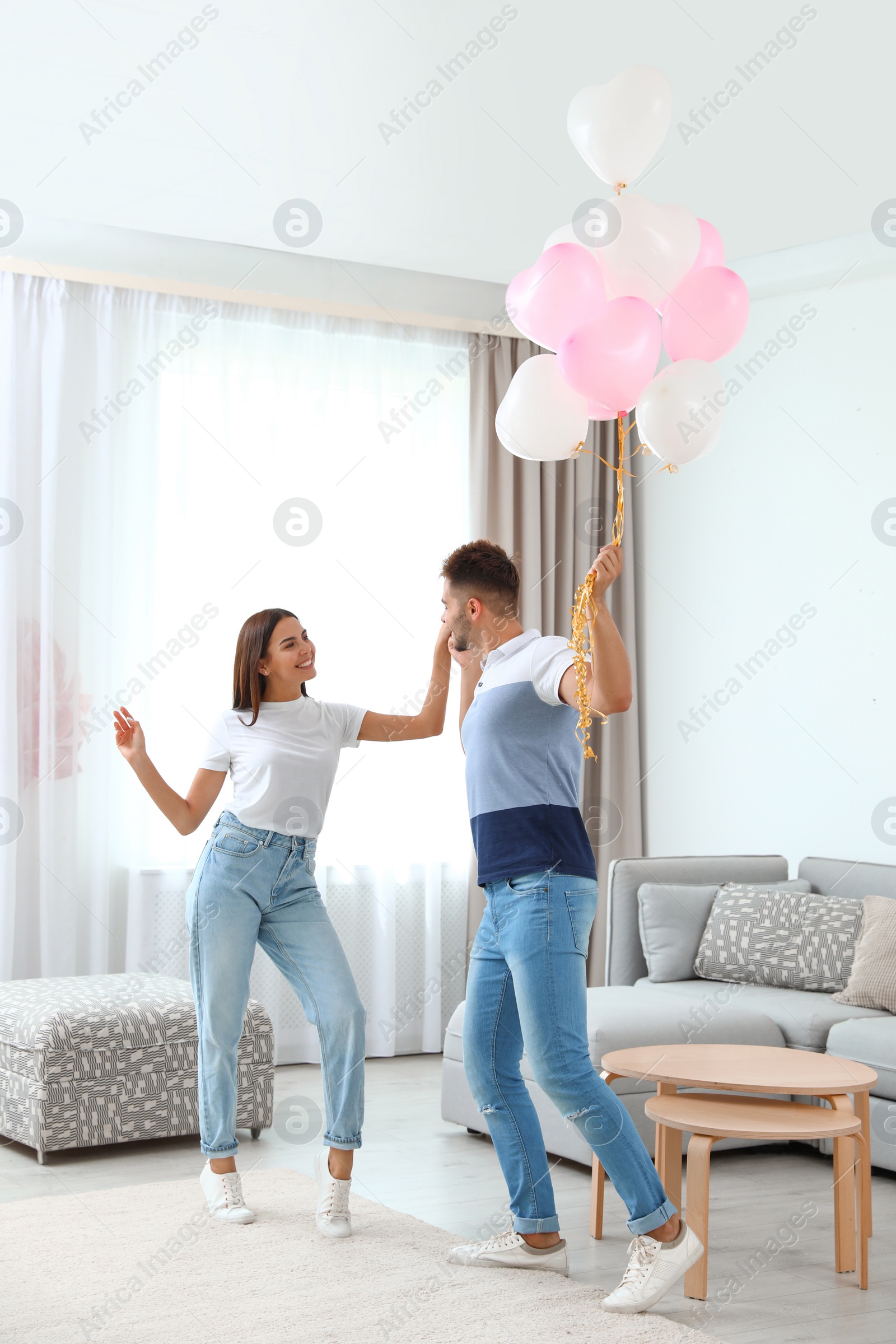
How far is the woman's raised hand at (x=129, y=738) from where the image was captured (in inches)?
113

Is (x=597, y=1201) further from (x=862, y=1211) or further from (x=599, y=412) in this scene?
(x=599, y=412)

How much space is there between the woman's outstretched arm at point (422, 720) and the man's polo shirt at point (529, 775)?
1.35 feet

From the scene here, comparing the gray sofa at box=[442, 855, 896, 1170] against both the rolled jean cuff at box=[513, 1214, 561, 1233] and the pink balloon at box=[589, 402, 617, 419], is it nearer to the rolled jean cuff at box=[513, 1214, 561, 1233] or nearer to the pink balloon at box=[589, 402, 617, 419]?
the rolled jean cuff at box=[513, 1214, 561, 1233]

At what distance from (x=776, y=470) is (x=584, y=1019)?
3.18m

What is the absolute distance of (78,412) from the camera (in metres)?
4.81

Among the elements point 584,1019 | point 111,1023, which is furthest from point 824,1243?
point 111,1023

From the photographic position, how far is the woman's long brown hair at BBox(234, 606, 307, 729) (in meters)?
3.02

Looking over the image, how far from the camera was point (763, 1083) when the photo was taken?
2707 mm

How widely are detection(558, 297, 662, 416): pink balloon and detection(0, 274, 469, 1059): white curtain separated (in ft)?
8.56

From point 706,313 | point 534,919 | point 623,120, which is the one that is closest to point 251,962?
point 534,919

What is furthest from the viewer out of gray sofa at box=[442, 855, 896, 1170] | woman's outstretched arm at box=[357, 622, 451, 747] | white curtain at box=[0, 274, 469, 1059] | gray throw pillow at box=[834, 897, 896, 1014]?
white curtain at box=[0, 274, 469, 1059]

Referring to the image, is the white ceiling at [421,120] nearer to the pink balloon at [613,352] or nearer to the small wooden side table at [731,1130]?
the pink balloon at [613,352]

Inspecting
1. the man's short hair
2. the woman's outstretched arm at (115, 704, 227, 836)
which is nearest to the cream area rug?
the woman's outstretched arm at (115, 704, 227, 836)

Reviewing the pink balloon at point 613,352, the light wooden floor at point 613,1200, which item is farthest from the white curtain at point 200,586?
the pink balloon at point 613,352
